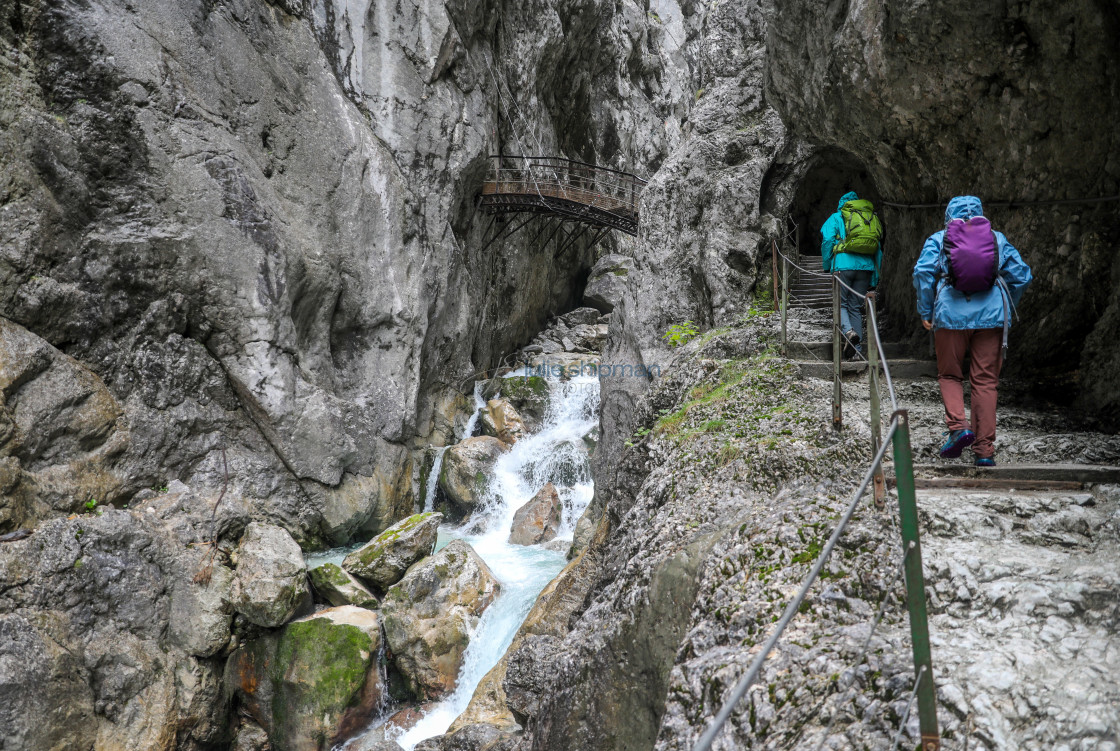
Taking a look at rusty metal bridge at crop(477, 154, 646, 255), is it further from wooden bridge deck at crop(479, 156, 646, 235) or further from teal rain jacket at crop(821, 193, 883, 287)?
teal rain jacket at crop(821, 193, 883, 287)

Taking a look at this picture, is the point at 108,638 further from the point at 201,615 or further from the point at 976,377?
the point at 976,377

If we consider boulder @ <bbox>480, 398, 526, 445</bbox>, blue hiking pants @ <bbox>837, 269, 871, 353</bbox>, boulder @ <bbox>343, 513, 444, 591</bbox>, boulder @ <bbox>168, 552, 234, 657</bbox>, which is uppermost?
blue hiking pants @ <bbox>837, 269, 871, 353</bbox>

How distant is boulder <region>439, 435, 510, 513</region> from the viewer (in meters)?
13.9

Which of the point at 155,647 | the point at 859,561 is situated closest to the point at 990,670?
the point at 859,561

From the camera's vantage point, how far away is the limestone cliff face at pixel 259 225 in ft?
31.8

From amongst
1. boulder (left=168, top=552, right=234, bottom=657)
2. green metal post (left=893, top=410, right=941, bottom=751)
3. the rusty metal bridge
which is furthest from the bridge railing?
green metal post (left=893, top=410, right=941, bottom=751)

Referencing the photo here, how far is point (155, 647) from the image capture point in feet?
26.3

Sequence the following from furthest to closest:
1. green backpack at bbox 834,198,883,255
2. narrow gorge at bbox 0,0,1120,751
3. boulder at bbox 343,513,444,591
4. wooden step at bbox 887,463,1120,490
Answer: boulder at bbox 343,513,444,591, green backpack at bbox 834,198,883,255, wooden step at bbox 887,463,1120,490, narrow gorge at bbox 0,0,1120,751

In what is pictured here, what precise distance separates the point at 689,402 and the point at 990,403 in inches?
101

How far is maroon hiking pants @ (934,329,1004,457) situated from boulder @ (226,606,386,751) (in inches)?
291

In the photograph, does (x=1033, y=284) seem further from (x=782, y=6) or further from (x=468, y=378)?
(x=468, y=378)

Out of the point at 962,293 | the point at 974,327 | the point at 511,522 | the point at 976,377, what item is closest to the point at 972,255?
the point at 962,293

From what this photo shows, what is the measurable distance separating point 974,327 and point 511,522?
1081 cm

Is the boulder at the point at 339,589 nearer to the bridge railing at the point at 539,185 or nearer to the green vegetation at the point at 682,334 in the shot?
the green vegetation at the point at 682,334
